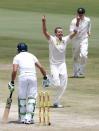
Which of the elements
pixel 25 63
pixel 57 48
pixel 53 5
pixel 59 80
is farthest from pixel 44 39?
pixel 53 5

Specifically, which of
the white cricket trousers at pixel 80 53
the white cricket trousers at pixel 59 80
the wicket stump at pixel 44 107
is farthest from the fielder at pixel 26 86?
the white cricket trousers at pixel 80 53

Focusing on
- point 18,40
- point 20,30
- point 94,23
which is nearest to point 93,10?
point 94,23

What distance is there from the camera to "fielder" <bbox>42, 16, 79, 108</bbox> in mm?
18906

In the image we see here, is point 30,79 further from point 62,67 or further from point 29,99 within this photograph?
point 62,67

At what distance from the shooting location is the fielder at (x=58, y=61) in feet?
62.0

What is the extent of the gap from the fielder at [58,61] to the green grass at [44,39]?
466mm

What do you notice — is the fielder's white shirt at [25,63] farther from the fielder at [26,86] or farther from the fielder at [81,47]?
the fielder at [81,47]

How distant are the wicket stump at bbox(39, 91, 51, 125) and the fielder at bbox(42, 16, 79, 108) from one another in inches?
95.6

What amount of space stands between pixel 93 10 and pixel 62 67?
3856cm

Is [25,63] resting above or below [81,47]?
above

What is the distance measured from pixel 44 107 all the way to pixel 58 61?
10.8 ft

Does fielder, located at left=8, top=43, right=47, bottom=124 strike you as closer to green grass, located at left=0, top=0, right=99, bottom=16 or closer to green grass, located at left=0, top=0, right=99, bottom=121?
green grass, located at left=0, top=0, right=99, bottom=121

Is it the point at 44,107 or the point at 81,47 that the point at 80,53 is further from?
the point at 44,107

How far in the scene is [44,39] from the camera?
125 ft
